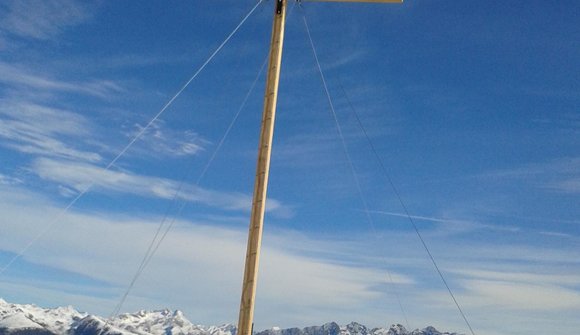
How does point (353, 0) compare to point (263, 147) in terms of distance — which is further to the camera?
point (353, 0)

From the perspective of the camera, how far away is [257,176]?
26.8 metres

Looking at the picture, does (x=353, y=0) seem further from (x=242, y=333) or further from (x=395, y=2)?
(x=242, y=333)

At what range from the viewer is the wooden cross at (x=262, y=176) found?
25375 millimetres

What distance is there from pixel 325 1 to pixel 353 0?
142cm

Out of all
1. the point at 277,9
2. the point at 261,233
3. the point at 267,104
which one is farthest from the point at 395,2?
the point at 261,233

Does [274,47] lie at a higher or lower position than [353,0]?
lower

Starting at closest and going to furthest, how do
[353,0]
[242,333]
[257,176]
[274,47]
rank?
[242,333], [257,176], [274,47], [353,0]

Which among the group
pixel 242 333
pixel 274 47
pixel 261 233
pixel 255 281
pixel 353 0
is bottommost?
pixel 242 333

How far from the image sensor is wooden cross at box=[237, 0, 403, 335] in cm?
2538

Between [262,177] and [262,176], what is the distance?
1.7 inches

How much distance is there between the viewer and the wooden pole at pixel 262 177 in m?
25.4

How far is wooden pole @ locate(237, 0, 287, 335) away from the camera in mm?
25375

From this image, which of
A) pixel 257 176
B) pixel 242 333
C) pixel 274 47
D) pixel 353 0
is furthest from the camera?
pixel 353 0

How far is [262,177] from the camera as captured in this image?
2667cm
